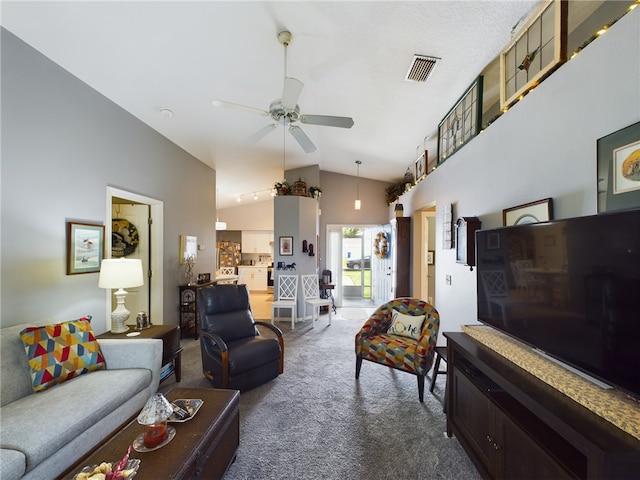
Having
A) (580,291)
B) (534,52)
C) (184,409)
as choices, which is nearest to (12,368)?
(184,409)

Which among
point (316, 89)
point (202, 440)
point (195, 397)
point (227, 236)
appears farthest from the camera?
point (227, 236)

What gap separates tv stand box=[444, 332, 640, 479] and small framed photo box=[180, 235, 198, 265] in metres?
3.96

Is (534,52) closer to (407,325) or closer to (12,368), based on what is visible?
(407,325)

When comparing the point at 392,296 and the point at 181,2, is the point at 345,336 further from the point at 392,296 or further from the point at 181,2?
the point at 181,2

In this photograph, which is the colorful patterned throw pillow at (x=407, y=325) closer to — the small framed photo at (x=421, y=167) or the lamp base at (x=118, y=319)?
the small framed photo at (x=421, y=167)

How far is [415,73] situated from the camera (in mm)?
2445

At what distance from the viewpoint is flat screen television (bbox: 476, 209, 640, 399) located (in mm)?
978

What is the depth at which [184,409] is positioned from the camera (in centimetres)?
155

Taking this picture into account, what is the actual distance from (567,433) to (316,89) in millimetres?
3227

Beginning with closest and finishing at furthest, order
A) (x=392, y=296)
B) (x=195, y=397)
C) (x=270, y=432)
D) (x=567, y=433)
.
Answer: (x=567, y=433) → (x=195, y=397) → (x=270, y=432) → (x=392, y=296)

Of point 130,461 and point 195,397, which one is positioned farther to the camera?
point 195,397

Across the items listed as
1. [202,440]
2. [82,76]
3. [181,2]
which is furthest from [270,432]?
[82,76]

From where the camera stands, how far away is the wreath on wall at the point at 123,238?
365 cm

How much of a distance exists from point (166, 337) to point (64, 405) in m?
1.09
